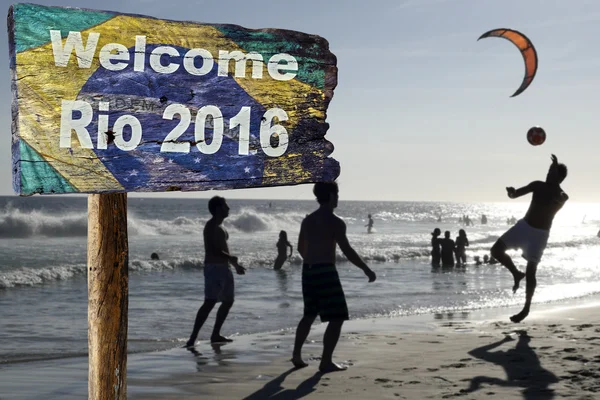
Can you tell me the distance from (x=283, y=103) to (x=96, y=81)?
2.56 feet

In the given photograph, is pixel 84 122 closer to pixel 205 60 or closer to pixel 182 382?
pixel 205 60

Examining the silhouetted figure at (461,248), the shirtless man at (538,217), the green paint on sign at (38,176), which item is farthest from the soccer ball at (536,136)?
the silhouetted figure at (461,248)

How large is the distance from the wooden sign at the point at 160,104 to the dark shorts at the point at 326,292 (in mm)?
4047

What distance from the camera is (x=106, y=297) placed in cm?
314

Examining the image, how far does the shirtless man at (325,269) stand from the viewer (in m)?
7.17

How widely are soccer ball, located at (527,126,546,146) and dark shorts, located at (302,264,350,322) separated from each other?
14.0 feet

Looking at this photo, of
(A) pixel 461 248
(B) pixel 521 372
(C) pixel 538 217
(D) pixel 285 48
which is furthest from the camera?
(A) pixel 461 248

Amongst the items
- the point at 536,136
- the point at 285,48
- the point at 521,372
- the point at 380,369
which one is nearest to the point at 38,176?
the point at 285,48

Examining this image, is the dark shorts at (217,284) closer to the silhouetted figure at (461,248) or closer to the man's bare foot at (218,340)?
the man's bare foot at (218,340)

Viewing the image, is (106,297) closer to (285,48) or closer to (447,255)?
(285,48)

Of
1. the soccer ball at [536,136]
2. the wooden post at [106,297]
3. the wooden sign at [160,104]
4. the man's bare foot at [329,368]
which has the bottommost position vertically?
the man's bare foot at [329,368]

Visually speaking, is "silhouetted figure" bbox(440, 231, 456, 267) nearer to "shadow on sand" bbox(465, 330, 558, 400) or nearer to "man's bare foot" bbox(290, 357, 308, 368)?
"shadow on sand" bbox(465, 330, 558, 400)

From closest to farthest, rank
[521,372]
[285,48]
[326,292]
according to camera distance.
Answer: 1. [285,48]
2. [521,372]
3. [326,292]

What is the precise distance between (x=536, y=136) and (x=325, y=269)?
4.52 meters
